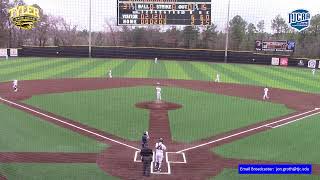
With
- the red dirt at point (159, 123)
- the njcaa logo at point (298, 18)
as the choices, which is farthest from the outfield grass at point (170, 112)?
the njcaa logo at point (298, 18)

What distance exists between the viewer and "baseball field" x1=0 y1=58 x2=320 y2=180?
32.9 feet

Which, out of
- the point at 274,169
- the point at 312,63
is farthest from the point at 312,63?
the point at 274,169

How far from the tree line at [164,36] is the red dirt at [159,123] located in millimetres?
12615

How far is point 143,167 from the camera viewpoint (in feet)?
31.1

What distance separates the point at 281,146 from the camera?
39.3ft

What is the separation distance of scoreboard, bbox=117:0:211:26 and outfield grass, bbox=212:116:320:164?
9.37m

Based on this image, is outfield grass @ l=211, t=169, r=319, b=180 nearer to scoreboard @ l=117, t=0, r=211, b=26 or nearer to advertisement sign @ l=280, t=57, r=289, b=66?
scoreboard @ l=117, t=0, r=211, b=26

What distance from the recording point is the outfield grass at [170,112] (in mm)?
13617

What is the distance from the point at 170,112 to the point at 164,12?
7.42m

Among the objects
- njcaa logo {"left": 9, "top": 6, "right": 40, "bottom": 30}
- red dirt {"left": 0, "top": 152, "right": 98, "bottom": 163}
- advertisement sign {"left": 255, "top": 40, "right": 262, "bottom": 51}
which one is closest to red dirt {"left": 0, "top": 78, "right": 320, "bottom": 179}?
red dirt {"left": 0, "top": 152, "right": 98, "bottom": 163}

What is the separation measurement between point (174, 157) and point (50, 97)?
974 cm

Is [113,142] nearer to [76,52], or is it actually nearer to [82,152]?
[82,152]

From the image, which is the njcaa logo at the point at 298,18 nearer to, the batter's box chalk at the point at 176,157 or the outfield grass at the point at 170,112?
the outfield grass at the point at 170,112

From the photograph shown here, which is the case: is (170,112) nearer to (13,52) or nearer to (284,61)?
(284,61)
